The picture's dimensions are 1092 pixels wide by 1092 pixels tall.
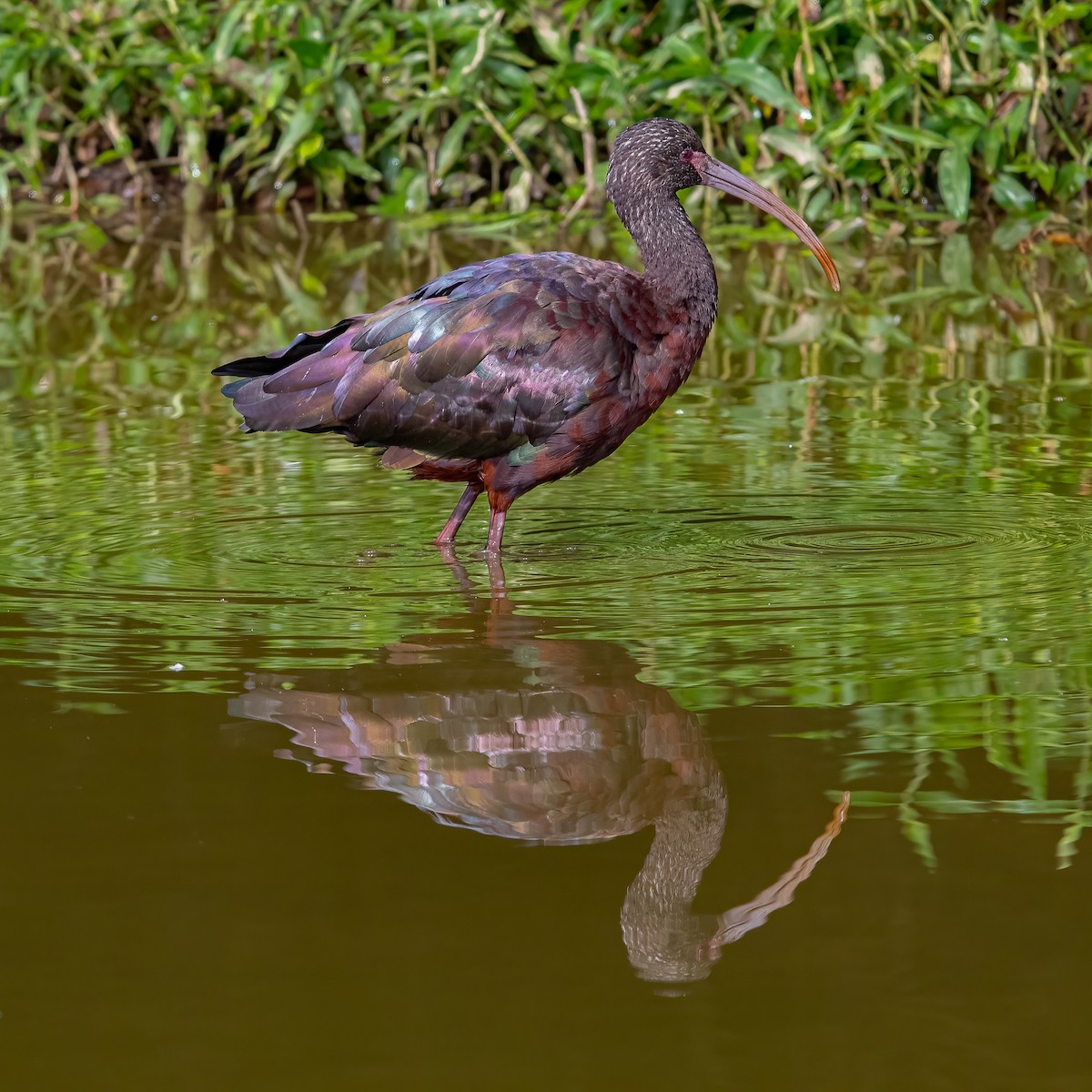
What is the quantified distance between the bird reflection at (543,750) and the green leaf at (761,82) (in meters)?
8.47

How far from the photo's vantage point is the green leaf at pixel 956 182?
1347 centimetres

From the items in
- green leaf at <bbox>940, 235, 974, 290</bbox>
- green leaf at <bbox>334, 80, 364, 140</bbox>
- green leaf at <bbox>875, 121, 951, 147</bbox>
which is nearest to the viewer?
green leaf at <bbox>940, 235, 974, 290</bbox>

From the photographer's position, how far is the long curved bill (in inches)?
288

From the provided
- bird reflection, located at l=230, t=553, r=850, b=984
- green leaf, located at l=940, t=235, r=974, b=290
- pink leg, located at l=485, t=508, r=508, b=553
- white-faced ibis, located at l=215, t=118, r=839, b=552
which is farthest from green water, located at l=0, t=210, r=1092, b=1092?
green leaf, located at l=940, t=235, r=974, b=290

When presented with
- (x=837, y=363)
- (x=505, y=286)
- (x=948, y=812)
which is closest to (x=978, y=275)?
(x=837, y=363)

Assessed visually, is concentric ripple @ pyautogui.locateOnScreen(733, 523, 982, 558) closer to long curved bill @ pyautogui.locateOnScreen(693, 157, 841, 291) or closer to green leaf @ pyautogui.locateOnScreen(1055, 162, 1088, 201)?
long curved bill @ pyautogui.locateOnScreen(693, 157, 841, 291)

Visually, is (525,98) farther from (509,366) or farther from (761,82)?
(509,366)

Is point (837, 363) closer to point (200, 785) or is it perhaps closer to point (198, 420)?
point (198, 420)

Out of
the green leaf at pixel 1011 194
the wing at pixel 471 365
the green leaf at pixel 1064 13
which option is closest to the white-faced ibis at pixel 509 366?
the wing at pixel 471 365

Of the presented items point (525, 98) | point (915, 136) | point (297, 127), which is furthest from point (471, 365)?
point (297, 127)

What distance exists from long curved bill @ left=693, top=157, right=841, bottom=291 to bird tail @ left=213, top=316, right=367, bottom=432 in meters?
1.37

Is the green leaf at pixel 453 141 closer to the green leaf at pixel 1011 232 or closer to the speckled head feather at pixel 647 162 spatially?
the green leaf at pixel 1011 232

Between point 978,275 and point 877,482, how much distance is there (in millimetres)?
5417

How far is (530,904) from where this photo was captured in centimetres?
384
